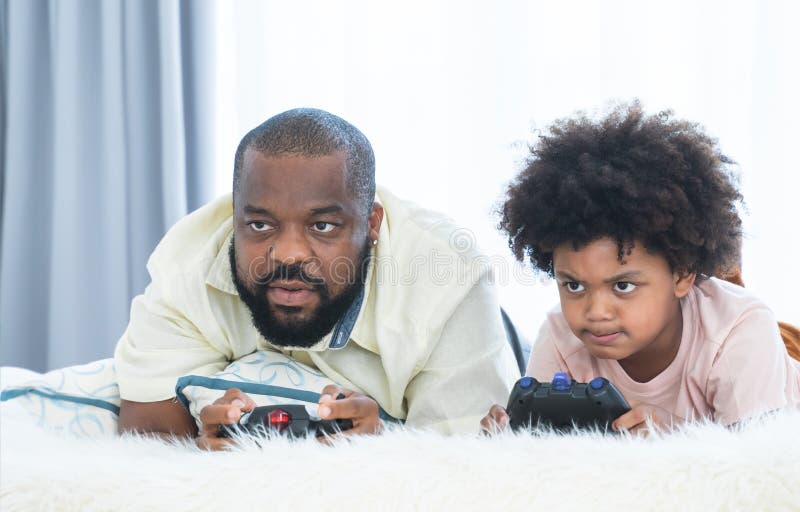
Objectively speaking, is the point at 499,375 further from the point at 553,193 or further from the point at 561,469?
the point at 561,469

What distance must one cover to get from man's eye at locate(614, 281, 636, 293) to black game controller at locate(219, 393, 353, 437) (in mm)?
435

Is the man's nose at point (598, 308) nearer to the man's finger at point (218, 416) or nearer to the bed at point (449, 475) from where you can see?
the bed at point (449, 475)

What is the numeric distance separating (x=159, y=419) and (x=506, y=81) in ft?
4.41

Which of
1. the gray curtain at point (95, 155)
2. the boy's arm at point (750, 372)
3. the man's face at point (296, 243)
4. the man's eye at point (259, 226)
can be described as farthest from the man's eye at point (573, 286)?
the gray curtain at point (95, 155)

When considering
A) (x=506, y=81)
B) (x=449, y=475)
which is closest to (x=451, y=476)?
(x=449, y=475)

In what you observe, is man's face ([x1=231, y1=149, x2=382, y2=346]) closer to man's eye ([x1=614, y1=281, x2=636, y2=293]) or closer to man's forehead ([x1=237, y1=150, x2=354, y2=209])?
man's forehead ([x1=237, y1=150, x2=354, y2=209])

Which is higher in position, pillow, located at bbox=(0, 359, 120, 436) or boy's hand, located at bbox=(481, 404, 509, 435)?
boy's hand, located at bbox=(481, 404, 509, 435)

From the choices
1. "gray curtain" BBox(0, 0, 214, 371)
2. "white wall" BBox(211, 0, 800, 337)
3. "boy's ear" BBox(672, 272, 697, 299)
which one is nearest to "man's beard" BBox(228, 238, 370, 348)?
"boy's ear" BBox(672, 272, 697, 299)

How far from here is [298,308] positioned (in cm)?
121

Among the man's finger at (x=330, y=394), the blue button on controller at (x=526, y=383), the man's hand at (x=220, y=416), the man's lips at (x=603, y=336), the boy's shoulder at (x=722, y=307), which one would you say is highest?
the boy's shoulder at (x=722, y=307)

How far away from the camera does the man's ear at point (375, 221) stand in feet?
4.29

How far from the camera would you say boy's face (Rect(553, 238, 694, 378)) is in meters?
1.11

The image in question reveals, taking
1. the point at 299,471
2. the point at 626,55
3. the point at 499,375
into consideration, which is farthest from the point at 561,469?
the point at 626,55

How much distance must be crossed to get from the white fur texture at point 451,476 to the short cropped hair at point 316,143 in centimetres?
50
